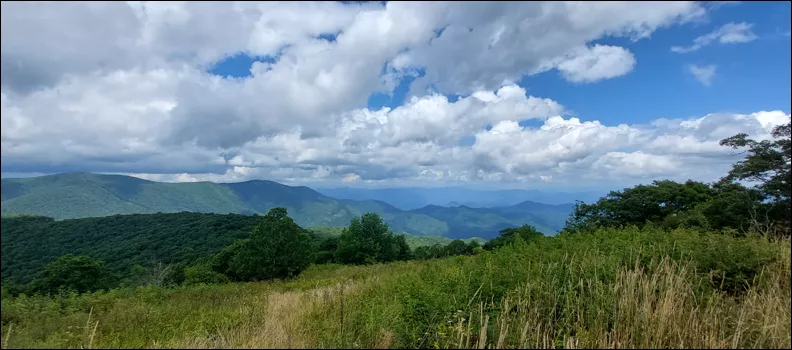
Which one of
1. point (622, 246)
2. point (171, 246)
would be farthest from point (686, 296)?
point (171, 246)

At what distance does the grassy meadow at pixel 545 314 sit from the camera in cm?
414

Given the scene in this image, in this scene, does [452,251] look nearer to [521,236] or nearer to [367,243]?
[367,243]

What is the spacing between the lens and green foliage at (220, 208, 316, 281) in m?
34.6

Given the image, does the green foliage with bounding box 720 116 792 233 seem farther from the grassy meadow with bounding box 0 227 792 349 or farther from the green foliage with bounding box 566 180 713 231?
the green foliage with bounding box 566 180 713 231

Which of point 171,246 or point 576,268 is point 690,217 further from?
point 171,246

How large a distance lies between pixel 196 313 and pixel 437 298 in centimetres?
490

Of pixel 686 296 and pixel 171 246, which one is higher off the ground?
pixel 686 296

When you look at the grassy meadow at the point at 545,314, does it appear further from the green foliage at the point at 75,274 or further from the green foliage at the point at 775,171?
the green foliage at the point at 75,274

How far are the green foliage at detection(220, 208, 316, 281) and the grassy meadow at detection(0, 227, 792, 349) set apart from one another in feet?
92.9

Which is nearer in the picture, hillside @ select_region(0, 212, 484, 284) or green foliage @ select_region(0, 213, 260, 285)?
green foliage @ select_region(0, 213, 260, 285)

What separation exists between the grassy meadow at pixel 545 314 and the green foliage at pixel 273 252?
92.9 feet

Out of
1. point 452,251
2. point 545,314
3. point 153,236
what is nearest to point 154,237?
point 153,236

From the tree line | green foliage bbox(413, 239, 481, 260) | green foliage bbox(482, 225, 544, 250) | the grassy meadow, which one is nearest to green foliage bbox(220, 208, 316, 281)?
the tree line

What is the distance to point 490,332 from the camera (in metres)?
4.77
